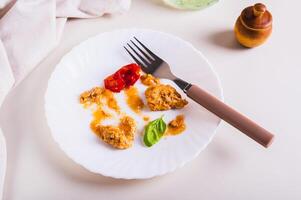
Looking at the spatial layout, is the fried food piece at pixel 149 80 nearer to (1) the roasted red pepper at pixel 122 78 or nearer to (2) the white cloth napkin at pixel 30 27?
(1) the roasted red pepper at pixel 122 78

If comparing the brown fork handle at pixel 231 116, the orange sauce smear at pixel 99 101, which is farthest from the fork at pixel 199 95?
the orange sauce smear at pixel 99 101

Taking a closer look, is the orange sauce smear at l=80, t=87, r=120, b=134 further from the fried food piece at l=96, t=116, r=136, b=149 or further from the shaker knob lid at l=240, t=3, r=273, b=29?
the shaker knob lid at l=240, t=3, r=273, b=29

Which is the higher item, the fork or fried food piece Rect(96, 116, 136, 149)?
the fork

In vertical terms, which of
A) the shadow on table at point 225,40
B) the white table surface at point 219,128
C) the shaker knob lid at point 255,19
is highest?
the shaker knob lid at point 255,19

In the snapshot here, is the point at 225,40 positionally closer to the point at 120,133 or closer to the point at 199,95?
the point at 199,95

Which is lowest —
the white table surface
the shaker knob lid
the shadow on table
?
the white table surface

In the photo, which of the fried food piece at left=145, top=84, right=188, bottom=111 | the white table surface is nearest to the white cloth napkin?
the white table surface

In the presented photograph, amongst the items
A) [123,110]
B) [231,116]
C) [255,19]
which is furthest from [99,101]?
[255,19]
